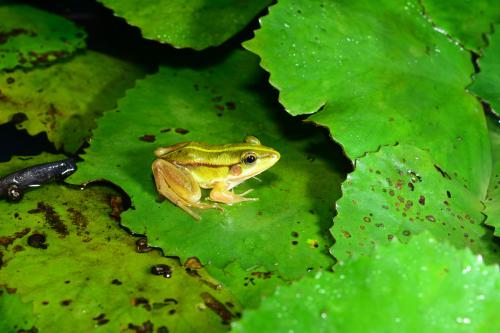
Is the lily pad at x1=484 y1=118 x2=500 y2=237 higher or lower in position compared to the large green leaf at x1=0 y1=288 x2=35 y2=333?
higher

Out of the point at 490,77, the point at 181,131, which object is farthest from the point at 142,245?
the point at 490,77

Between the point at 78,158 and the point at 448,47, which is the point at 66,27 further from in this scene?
the point at 448,47

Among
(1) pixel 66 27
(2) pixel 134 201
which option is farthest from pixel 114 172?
(1) pixel 66 27

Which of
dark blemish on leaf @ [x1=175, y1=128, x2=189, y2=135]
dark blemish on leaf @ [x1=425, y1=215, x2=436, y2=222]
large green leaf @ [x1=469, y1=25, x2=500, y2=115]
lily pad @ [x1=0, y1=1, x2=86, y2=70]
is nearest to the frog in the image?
dark blemish on leaf @ [x1=175, y1=128, x2=189, y2=135]

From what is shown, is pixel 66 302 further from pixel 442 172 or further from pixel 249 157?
pixel 442 172

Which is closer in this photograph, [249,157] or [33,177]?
[249,157]

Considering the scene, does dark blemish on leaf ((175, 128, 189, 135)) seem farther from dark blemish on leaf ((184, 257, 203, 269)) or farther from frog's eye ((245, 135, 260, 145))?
dark blemish on leaf ((184, 257, 203, 269))

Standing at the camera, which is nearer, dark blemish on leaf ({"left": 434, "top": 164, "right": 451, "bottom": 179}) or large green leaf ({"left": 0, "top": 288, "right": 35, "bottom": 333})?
large green leaf ({"left": 0, "top": 288, "right": 35, "bottom": 333})
